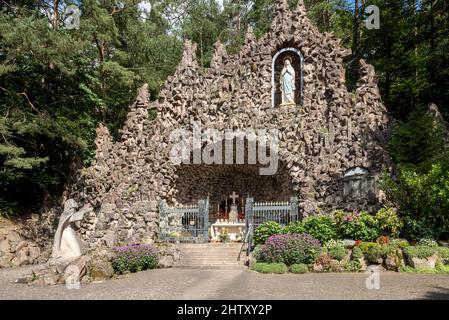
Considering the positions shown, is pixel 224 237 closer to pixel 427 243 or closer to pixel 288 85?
pixel 427 243

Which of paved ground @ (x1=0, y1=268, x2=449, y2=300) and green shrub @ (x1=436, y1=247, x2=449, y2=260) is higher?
green shrub @ (x1=436, y1=247, x2=449, y2=260)

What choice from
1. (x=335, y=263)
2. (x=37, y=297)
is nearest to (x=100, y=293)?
(x=37, y=297)

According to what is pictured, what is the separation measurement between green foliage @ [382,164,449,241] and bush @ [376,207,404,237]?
0.32 metres

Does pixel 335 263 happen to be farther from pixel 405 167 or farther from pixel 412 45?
pixel 412 45

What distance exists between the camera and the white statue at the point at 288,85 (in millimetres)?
20500

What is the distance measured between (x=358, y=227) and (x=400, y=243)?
1641 mm

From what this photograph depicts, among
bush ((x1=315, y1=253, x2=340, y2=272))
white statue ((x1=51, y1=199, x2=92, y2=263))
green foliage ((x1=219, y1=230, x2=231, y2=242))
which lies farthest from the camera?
green foliage ((x1=219, y1=230, x2=231, y2=242))

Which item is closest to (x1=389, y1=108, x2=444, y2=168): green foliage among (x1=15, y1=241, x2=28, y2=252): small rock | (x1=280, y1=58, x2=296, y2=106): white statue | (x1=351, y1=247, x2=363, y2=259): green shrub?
(x1=351, y1=247, x2=363, y2=259): green shrub

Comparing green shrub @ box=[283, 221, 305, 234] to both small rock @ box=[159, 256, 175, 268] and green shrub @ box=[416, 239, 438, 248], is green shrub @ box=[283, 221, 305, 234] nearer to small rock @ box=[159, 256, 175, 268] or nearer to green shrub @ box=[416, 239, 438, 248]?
green shrub @ box=[416, 239, 438, 248]

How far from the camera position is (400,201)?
14406 mm

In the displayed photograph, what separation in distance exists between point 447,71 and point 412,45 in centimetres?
377

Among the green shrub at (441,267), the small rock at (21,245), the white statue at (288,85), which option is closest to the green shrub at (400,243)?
the green shrub at (441,267)

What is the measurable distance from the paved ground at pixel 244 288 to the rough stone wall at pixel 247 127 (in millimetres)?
6429

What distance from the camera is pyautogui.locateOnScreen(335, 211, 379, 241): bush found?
46.5ft
